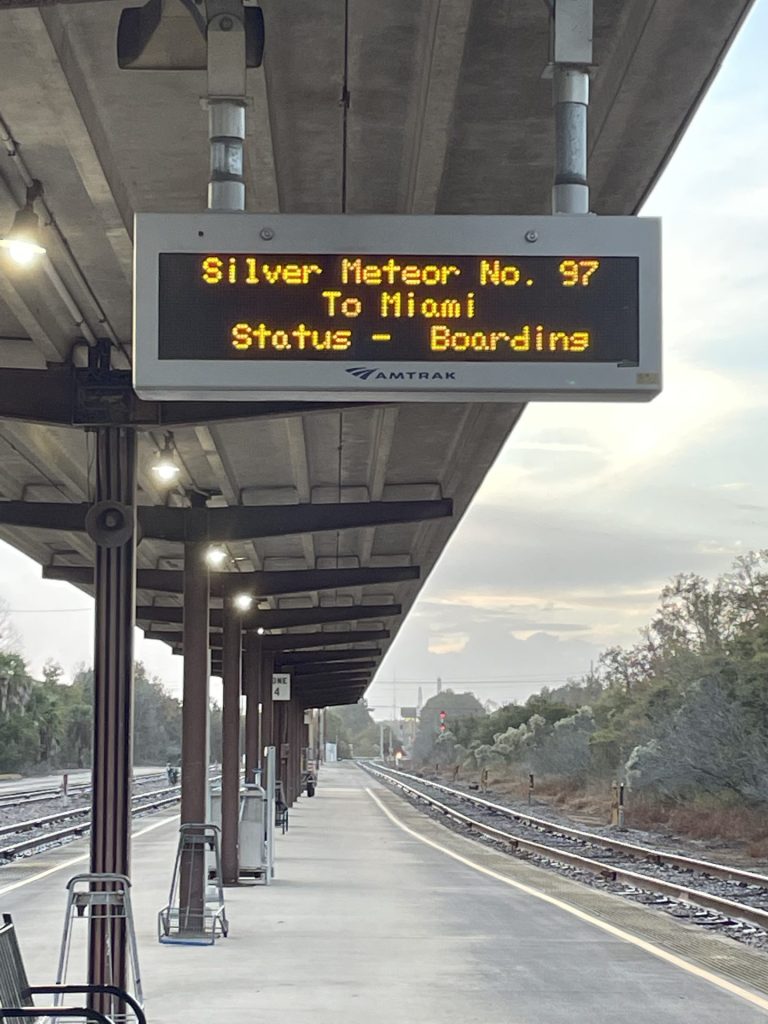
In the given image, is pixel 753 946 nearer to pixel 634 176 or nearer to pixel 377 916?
pixel 377 916

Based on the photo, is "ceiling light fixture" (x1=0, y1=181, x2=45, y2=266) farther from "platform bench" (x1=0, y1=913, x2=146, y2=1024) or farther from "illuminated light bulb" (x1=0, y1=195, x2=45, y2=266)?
"platform bench" (x1=0, y1=913, x2=146, y2=1024)

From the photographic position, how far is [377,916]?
715 inches

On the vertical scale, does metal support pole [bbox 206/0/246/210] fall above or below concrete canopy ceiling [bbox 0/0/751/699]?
below

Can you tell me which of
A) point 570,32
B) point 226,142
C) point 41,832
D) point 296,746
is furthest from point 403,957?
point 296,746

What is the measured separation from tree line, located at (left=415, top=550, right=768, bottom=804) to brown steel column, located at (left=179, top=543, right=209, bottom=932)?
68.6ft

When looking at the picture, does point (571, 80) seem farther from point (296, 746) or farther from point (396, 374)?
point (296, 746)

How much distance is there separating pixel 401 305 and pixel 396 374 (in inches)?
10.7

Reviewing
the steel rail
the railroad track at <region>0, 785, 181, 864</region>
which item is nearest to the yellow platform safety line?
the steel rail

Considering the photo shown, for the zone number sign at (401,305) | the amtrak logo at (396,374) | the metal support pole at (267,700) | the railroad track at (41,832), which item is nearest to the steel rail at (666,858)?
the metal support pole at (267,700)

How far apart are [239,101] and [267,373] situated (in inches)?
44.5

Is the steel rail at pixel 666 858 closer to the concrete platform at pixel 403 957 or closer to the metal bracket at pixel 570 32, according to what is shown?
the concrete platform at pixel 403 957

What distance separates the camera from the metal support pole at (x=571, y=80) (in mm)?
6090

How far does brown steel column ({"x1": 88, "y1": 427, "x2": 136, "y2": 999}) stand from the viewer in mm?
12023

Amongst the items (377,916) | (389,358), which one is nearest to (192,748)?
(377,916)
